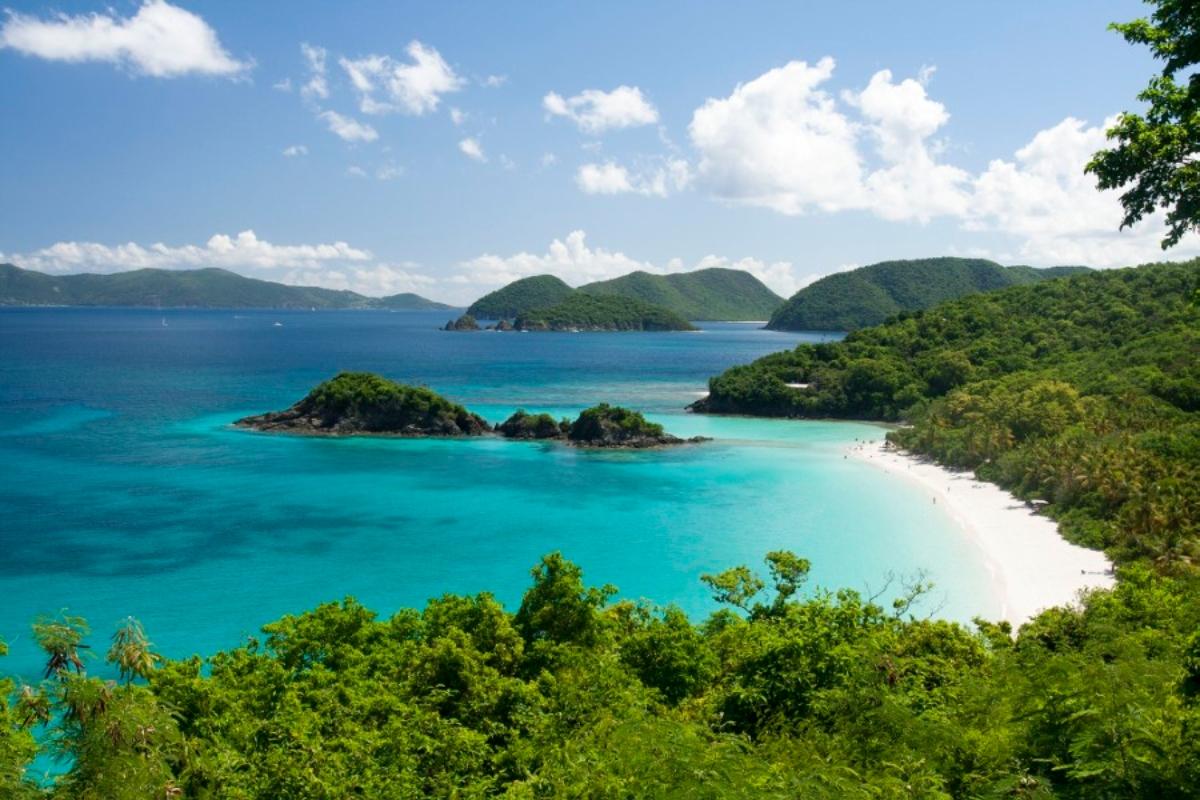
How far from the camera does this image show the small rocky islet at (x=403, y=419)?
244 feet

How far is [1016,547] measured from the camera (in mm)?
40094

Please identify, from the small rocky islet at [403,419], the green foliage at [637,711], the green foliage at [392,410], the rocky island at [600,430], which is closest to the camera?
the green foliage at [637,711]

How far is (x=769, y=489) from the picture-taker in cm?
5431

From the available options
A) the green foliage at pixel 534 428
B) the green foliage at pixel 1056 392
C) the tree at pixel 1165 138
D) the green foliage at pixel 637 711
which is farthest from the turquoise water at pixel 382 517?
the tree at pixel 1165 138

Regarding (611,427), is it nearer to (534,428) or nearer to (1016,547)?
(534,428)

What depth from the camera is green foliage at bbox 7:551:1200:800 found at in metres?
9.40

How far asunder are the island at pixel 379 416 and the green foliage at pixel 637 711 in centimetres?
5599

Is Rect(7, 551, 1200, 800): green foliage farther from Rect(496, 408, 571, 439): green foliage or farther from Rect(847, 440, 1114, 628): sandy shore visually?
Rect(496, 408, 571, 439): green foliage

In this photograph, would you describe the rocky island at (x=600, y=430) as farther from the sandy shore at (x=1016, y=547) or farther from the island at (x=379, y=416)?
the sandy shore at (x=1016, y=547)

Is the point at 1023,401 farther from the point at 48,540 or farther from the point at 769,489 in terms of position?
the point at 48,540

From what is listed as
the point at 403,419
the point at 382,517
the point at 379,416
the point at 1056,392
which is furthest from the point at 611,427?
the point at 1056,392

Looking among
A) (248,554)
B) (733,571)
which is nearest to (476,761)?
(733,571)

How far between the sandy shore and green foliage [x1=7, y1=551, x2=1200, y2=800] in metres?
10.8

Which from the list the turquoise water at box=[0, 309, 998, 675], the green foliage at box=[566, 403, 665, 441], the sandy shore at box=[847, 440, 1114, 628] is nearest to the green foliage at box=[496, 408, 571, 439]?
the green foliage at box=[566, 403, 665, 441]
